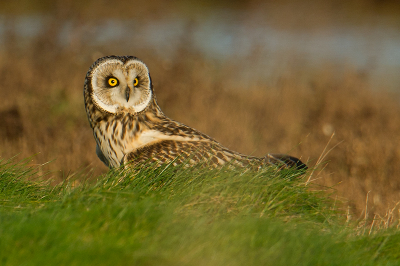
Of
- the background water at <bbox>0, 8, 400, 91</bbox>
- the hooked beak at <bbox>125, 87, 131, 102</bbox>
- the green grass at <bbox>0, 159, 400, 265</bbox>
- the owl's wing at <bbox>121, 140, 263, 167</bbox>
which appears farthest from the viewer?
the background water at <bbox>0, 8, 400, 91</bbox>

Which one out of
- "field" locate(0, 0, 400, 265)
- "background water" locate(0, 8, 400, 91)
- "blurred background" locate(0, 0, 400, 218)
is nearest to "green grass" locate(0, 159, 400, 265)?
"field" locate(0, 0, 400, 265)

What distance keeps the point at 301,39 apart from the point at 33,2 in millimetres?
9942

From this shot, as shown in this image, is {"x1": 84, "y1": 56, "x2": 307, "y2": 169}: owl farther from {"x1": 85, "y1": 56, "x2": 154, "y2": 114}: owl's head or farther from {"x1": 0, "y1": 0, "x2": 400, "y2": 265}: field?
{"x1": 0, "y1": 0, "x2": 400, "y2": 265}: field

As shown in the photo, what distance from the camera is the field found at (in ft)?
8.41

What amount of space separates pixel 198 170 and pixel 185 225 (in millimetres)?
838

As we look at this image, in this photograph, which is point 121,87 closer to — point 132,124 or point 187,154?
point 132,124

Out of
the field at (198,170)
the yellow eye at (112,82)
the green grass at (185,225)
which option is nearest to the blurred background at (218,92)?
the field at (198,170)

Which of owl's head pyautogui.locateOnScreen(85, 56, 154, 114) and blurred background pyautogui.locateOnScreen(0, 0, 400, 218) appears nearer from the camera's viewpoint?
owl's head pyautogui.locateOnScreen(85, 56, 154, 114)

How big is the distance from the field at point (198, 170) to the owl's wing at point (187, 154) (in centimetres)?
48

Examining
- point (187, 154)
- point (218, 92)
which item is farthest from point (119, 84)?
point (218, 92)

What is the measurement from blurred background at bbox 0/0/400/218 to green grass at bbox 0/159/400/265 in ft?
9.23

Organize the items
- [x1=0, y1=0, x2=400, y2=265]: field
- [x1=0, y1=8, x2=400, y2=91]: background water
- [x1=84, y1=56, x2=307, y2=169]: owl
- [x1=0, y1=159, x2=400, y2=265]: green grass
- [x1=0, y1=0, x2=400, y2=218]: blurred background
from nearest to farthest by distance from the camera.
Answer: [x1=0, y1=159, x2=400, y2=265]: green grass → [x1=0, y1=0, x2=400, y2=265]: field → [x1=84, y1=56, x2=307, y2=169]: owl → [x1=0, y1=0, x2=400, y2=218]: blurred background → [x1=0, y1=8, x2=400, y2=91]: background water

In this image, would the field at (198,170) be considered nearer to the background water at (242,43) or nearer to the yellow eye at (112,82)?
the background water at (242,43)

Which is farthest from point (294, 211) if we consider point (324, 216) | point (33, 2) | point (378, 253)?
point (33, 2)
